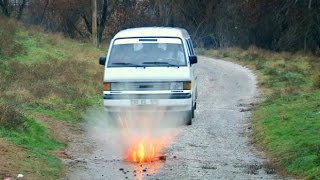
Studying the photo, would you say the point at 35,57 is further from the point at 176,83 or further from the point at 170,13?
the point at 170,13

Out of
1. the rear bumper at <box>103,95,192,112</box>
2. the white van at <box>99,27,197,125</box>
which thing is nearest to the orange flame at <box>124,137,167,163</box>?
the rear bumper at <box>103,95,192,112</box>

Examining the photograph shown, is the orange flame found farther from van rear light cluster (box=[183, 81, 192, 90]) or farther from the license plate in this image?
van rear light cluster (box=[183, 81, 192, 90])

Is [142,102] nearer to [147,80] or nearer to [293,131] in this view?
[147,80]

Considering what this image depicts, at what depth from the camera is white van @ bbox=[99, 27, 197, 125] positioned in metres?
12.5

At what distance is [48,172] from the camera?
27.5 ft

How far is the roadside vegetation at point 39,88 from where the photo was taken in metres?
10.0

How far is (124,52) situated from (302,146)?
5118 millimetres

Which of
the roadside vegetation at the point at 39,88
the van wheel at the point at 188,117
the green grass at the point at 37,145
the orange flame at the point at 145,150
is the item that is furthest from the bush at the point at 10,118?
the van wheel at the point at 188,117

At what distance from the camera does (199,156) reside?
32.6 ft

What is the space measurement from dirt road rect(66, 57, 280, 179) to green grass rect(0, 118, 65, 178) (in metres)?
0.27

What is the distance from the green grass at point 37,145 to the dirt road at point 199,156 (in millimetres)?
275

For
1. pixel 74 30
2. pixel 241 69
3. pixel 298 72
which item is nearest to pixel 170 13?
pixel 74 30

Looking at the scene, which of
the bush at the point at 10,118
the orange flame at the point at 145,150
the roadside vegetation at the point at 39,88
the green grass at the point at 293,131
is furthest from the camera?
the bush at the point at 10,118

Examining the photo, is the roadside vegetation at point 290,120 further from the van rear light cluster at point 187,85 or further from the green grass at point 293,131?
the van rear light cluster at point 187,85
